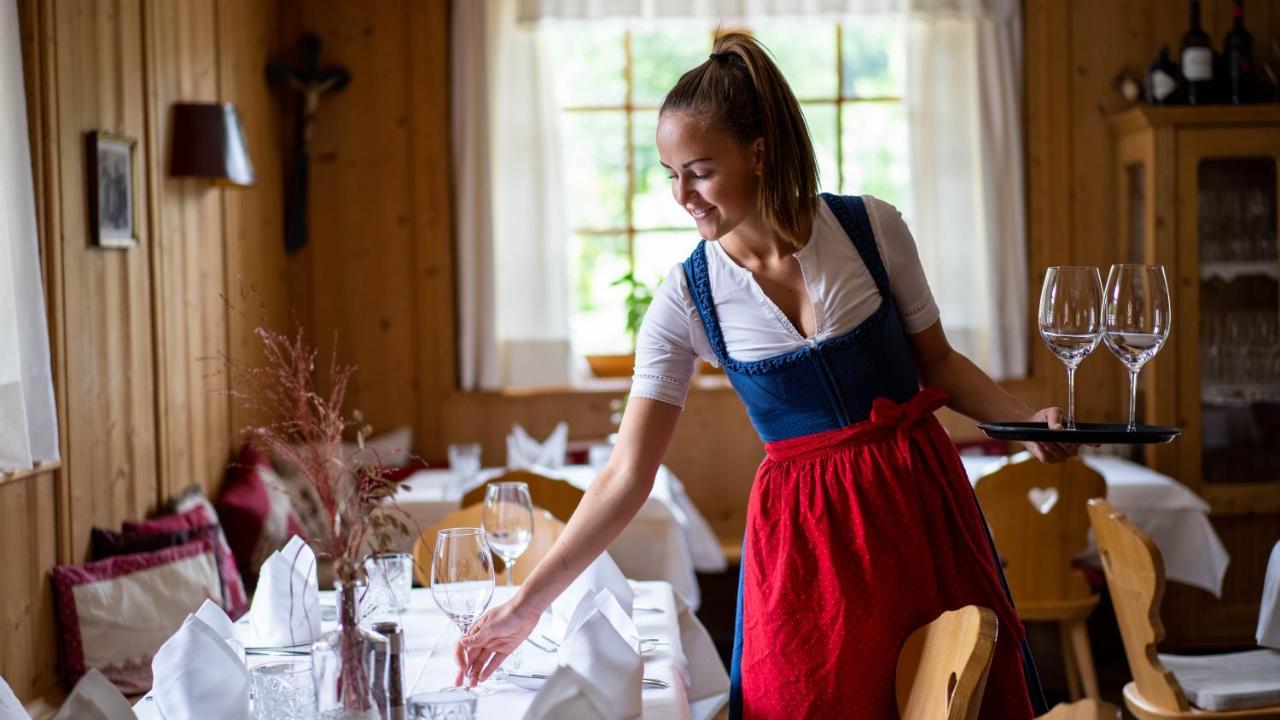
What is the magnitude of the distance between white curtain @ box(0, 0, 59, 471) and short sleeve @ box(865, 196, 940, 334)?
185 centimetres

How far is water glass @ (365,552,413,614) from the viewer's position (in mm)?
2008

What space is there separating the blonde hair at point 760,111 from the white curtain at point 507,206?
130 inches

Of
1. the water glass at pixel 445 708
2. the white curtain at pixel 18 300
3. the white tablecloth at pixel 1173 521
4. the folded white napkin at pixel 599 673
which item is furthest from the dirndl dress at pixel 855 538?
the white tablecloth at pixel 1173 521

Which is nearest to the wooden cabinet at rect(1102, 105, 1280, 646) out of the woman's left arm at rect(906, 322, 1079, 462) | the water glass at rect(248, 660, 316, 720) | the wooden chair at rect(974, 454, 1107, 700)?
the wooden chair at rect(974, 454, 1107, 700)

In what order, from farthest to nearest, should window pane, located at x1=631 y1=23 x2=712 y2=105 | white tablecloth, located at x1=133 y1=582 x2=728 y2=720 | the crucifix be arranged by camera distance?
window pane, located at x1=631 y1=23 x2=712 y2=105 < the crucifix < white tablecloth, located at x1=133 y1=582 x2=728 y2=720

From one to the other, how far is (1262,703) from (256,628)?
6.51ft

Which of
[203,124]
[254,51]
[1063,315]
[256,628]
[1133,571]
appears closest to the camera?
[1063,315]

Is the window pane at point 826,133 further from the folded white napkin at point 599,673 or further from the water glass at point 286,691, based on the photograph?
the water glass at point 286,691

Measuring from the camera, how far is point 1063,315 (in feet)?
5.04

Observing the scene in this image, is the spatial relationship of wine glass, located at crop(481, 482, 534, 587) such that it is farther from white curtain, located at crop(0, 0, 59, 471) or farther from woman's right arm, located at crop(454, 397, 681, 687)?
white curtain, located at crop(0, 0, 59, 471)

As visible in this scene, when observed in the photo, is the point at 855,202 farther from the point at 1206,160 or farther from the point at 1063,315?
the point at 1206,160

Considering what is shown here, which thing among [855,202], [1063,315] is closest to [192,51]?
[855,202]

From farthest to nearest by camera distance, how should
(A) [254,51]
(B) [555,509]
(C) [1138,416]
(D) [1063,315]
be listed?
(C) [1138,416], (A) [254,51], (B) [555,509], (D) [1063,315]

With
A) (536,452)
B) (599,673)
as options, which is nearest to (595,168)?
(536,452)
